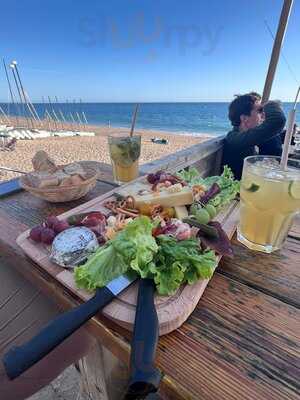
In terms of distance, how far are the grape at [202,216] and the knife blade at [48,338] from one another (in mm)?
383

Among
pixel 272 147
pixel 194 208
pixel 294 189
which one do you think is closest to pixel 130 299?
pixel 194 208

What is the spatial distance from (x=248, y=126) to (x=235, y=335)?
2.67 meters

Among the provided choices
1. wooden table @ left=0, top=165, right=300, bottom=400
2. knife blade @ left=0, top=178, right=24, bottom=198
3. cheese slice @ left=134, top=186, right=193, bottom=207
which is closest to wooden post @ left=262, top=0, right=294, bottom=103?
cheese slice @ left=134, top=186, right=193, bottom=207

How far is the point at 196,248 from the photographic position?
56 centimetres

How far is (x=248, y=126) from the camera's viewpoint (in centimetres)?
269

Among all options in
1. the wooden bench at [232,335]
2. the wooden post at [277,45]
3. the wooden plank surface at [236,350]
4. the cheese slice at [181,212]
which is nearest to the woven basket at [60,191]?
the wooden bench at [232,335]

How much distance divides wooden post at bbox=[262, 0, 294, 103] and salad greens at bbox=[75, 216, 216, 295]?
10.6 feet

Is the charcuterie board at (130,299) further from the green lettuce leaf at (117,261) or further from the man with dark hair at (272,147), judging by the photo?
the man with dark hair at (272,147)

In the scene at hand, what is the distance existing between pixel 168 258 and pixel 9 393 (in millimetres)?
612

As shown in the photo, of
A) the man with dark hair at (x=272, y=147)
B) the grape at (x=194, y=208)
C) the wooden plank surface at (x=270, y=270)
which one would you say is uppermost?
the grape at (x=194, y=208)

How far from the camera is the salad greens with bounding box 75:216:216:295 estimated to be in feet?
1.62

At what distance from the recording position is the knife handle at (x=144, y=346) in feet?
1.05

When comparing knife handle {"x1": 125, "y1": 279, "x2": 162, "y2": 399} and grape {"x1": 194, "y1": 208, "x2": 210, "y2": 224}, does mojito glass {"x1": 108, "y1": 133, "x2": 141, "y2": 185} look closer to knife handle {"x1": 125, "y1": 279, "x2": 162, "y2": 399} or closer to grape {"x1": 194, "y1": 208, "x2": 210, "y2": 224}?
grape {"x1": 194, "y1": 208, "x2": 210, "y2": 224}

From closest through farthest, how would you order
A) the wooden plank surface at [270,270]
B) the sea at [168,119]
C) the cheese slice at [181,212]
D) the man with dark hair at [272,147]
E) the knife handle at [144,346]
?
the knife handle at [144,346], the wooden plank surface at [270,270], the cheese slice at [181,212], the man with dark hair at [272,147], the sea at [168,119]
